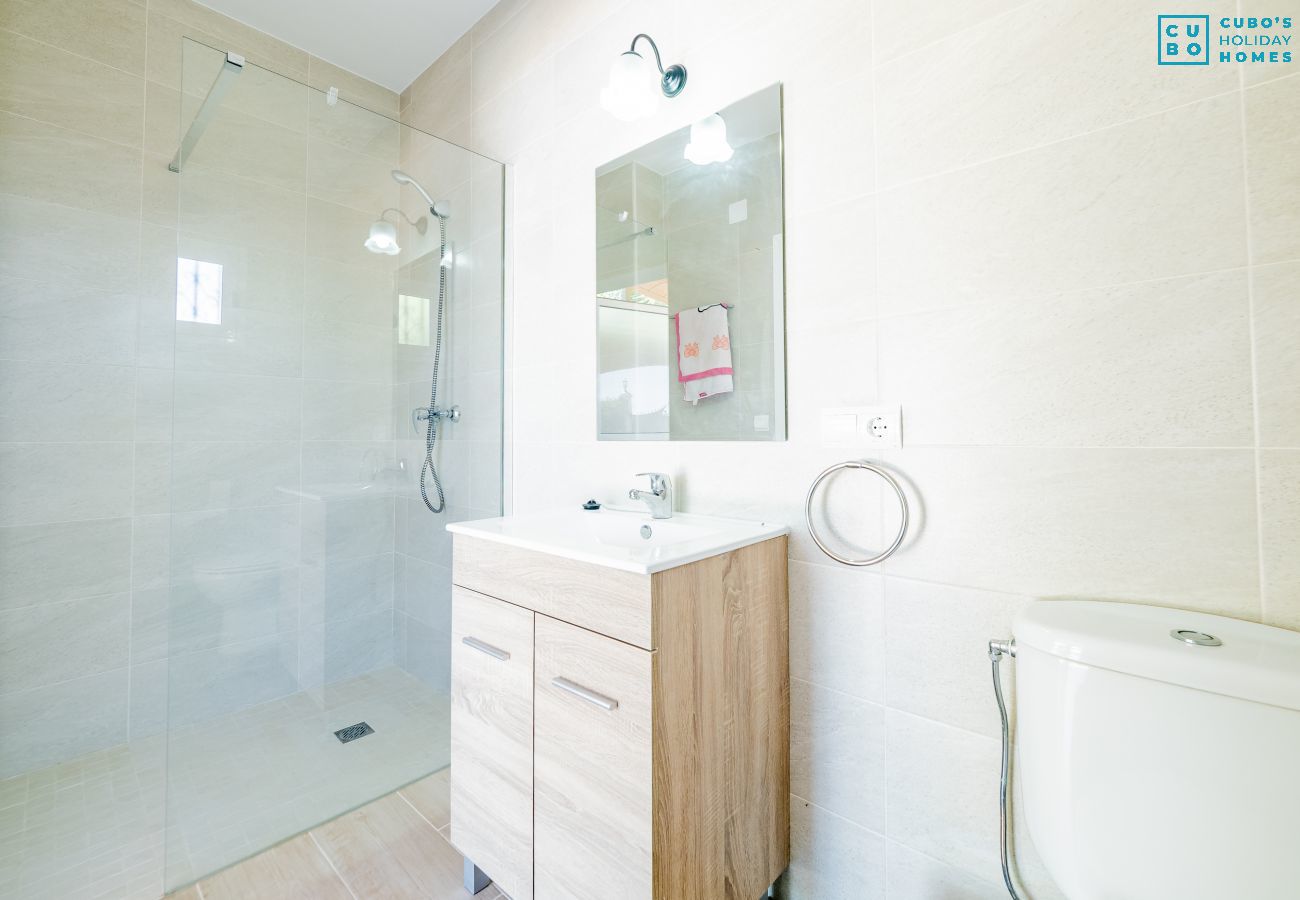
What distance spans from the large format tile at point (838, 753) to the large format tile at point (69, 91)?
2.80m

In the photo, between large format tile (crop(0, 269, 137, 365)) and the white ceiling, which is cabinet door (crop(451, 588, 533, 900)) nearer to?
large format tile (crop(0, 269, 137, 365))

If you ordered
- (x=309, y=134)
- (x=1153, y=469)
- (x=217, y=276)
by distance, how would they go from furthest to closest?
1. (x=309, y=134)
2. (x=217, y=276)
3. (x=1153, y=469)

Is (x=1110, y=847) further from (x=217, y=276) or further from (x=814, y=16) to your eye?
(x=217, y=276)

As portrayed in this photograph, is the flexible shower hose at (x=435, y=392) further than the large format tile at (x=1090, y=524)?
Yes

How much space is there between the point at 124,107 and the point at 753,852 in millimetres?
2968

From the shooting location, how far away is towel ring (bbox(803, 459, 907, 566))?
1.01 m

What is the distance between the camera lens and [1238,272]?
751 mm

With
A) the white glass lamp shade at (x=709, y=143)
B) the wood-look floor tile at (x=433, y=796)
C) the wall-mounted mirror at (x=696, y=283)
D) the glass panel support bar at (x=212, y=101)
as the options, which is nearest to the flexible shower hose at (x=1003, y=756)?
the wall-mounted mirror at (x=696, y=283)

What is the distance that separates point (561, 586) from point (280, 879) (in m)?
1.11

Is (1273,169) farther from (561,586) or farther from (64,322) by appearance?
(64,322)

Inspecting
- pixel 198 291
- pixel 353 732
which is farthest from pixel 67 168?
pixel 353 732

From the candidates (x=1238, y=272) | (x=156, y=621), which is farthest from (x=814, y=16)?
(x=156, y=621)

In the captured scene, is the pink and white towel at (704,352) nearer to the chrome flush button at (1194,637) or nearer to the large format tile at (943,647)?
the large format tile at (943,647)

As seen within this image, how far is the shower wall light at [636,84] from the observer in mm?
1355
